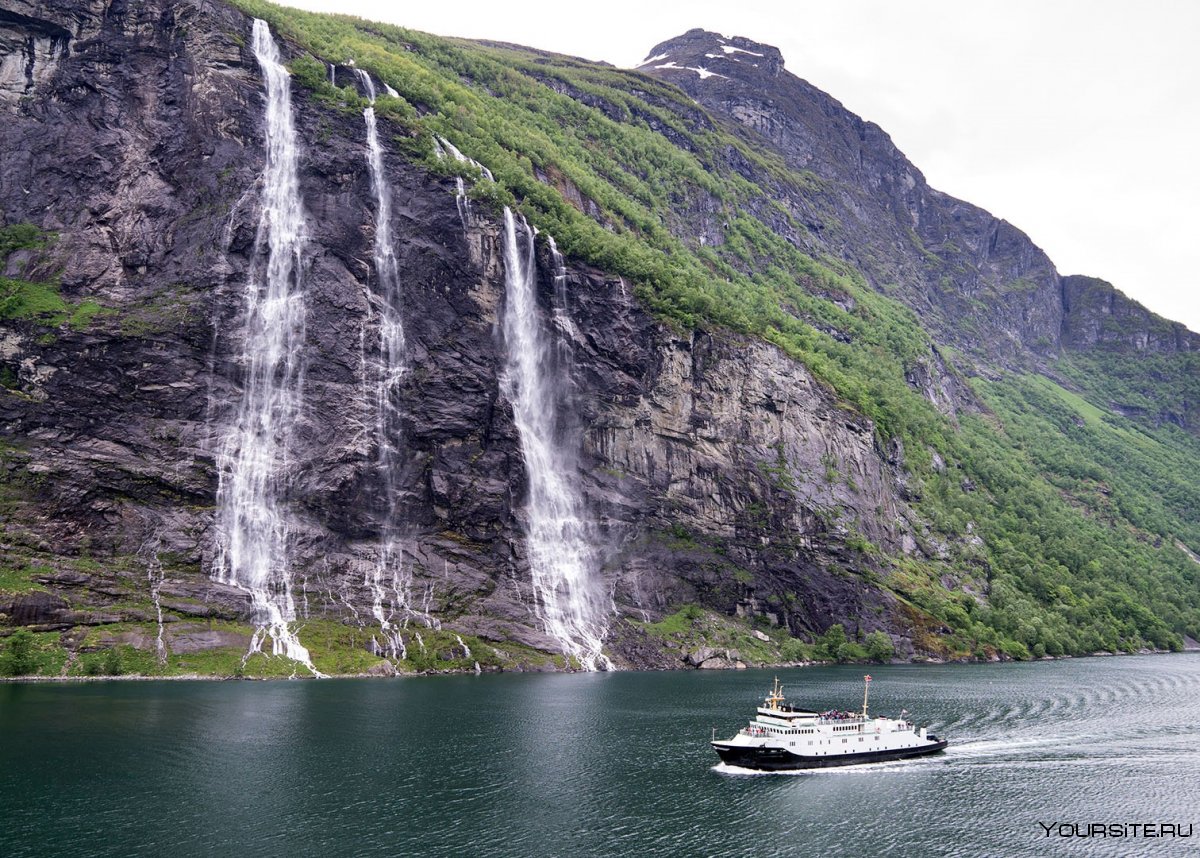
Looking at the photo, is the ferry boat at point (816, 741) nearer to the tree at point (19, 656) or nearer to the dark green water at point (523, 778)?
the dark green water at point (523, 778)

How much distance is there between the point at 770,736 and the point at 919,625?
78.8m

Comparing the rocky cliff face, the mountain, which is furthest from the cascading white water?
the rocky cliff face

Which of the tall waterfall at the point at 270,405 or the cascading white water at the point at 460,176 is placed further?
the cascading white water at the point at 460,176

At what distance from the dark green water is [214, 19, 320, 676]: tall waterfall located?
1656cm

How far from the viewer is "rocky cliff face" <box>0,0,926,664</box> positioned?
100062 millimetres

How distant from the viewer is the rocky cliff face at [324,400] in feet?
328

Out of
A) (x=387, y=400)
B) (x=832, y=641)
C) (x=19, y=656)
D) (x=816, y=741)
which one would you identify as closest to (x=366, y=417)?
(x=387, y=400)

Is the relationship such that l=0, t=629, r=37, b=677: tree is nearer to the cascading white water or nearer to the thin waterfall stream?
the thin waterfall stream

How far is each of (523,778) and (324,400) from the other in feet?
237

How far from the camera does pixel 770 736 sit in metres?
62.1

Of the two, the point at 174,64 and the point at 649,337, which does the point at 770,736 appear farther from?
the point at 174,64

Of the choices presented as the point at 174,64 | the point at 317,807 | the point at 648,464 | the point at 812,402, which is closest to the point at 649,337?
the point at 648,464

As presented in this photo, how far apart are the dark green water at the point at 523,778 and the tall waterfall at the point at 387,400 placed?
17.2m

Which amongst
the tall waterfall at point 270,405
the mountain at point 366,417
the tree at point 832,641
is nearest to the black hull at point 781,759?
the mountain at point 366,417
